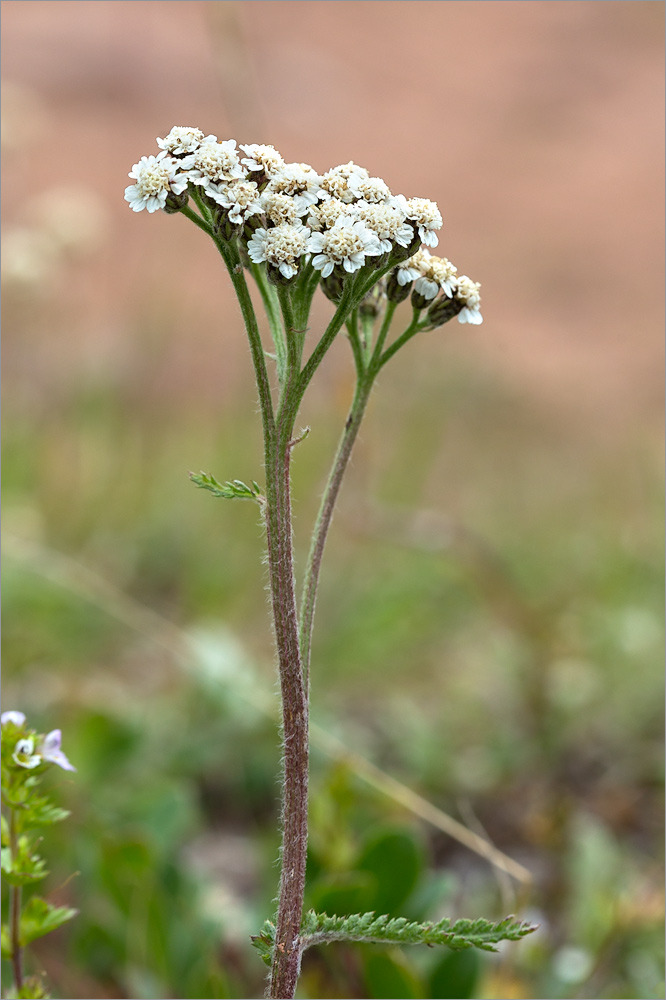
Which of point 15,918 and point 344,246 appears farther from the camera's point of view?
point 15,918

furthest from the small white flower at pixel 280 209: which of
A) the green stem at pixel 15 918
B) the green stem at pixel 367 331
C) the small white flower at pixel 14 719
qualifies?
the green stem at pixel 15 918

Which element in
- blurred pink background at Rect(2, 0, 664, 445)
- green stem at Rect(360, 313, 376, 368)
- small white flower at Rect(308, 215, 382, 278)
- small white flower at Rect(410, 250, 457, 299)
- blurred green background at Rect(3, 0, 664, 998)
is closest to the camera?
small white flower at Rect(308, 215, 382, 278)

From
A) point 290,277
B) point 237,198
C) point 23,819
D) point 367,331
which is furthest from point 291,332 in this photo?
point 23,819

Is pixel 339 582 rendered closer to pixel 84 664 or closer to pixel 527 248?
pixel 84 664

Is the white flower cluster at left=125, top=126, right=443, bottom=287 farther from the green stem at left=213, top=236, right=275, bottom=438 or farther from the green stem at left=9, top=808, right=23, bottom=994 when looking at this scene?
the green stem at left=9, top=808, right=23, bottom=994

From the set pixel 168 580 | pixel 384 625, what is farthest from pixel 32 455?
pixel 384 625

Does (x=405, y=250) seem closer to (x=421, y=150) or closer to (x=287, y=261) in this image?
(x=287, y=261)

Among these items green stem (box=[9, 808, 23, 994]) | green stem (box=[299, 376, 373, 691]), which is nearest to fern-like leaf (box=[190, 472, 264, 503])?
green stem (box=[299, 376, 373, 691])
